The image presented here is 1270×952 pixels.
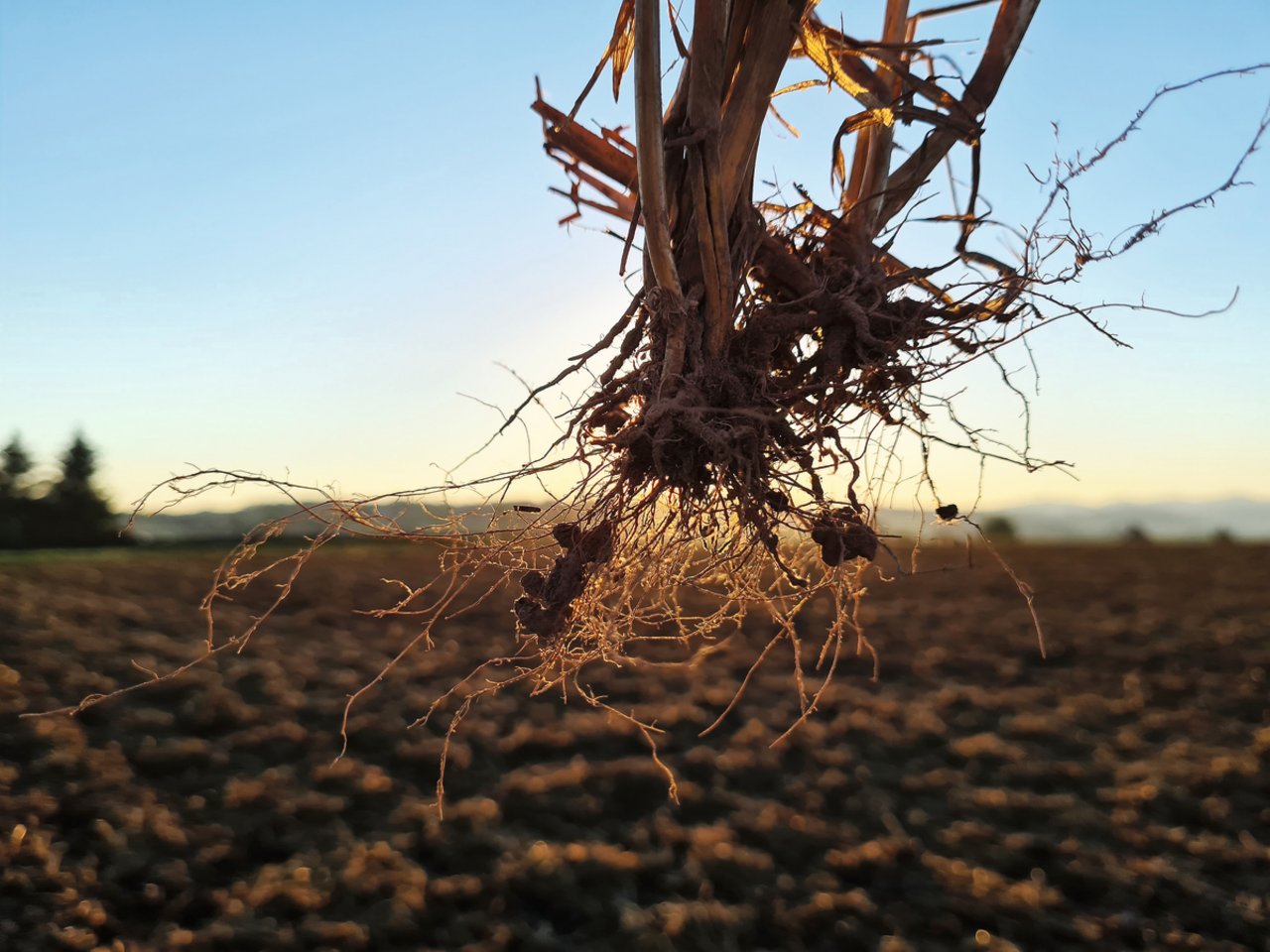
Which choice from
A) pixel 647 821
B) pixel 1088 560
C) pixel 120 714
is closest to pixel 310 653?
pixel 120 714

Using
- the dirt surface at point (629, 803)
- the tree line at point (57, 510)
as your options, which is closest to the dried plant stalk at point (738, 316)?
the dirt surface at point (629, 803)

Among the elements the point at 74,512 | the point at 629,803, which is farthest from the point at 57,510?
the point at 629,803

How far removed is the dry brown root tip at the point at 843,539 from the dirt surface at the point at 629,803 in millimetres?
1535

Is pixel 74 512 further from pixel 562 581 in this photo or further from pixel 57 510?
pixel 562 581

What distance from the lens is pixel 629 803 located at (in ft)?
10.1

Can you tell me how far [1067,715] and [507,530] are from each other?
364 centimetres

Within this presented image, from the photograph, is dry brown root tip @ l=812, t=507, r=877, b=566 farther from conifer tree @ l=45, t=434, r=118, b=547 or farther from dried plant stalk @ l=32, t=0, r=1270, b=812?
conifer tree @ l=45, t=434, r=118, b=547

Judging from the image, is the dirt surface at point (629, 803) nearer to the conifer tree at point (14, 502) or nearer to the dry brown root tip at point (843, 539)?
the dry brown root tip at point (843, 539)

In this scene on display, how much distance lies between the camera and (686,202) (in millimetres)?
1086

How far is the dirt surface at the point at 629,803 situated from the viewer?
7.97ft

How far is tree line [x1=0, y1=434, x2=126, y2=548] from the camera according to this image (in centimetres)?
1039

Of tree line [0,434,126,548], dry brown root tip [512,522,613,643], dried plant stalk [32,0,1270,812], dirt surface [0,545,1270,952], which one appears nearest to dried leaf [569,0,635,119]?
dried plant stalk [32,0,1270,812]

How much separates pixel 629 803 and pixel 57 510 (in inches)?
421

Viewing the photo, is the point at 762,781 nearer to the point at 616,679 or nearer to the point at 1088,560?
the point at 616,679
